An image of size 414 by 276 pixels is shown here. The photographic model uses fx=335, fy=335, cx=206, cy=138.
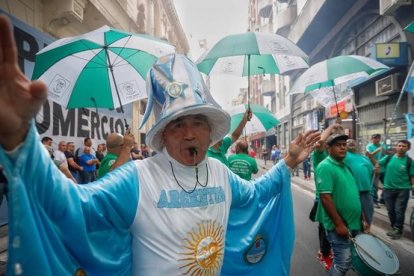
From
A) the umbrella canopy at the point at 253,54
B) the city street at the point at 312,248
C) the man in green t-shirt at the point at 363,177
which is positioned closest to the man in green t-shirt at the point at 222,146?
the umbrella canopy at the point at 253,54


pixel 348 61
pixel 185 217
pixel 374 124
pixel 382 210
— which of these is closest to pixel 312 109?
pixel 374 124

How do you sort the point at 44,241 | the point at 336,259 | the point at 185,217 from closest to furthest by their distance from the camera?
the point at 44,241 → the point at 185,217 → the point at 336,259

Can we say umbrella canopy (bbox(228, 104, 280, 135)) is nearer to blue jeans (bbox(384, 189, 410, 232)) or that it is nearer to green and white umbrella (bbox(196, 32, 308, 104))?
green and white umbrella (bbox(196, 32, 308, 104))

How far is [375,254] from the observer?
124 inches

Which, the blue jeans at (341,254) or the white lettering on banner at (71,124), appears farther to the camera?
the white lettering on banner at (71,124)

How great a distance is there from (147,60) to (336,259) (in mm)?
3163

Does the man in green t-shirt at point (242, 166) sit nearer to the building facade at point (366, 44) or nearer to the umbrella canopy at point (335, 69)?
the umbrella canopy at point (335, 69)

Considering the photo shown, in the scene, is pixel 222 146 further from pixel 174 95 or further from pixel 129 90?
pixel 174 95

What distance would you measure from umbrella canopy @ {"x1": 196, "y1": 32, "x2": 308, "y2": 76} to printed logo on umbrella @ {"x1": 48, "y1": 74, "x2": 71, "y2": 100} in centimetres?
194

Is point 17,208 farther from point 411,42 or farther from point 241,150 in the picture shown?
point 411,42

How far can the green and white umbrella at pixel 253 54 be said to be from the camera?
4.57 m

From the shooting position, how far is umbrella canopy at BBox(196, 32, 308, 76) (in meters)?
4.57

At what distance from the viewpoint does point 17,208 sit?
0.98 metres

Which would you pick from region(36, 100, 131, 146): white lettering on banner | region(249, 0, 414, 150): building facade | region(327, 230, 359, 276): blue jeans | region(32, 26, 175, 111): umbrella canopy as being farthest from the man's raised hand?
region(36, 100, 131, 146): white lettering on banner
